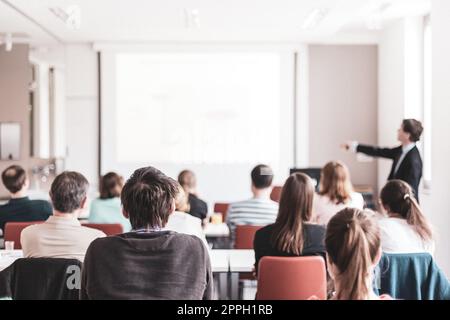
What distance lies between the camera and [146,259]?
2.24 m

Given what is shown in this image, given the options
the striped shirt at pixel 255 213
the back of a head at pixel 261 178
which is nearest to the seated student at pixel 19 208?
the striped shirt at pixel 255 213

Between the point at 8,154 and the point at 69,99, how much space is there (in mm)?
1226

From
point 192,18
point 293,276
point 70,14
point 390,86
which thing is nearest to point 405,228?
point 293,276

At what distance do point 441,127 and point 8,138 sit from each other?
20.7ft

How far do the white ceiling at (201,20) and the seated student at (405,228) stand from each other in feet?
12.3

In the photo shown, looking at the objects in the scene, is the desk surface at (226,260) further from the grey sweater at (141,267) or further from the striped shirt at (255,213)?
the grey sweater at (141,267)

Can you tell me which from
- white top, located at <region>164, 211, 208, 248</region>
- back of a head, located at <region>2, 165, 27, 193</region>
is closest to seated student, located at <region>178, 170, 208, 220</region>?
white top, located at <region>164, 211, 208, 248</region>

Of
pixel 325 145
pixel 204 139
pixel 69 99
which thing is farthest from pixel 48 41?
pixel 325 145

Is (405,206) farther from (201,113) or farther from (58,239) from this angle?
(201,113)

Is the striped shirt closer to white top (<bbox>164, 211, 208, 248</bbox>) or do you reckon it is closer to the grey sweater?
white top (<bbox>164, 211, 208, 248</bbox>)

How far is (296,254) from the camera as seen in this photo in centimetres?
332

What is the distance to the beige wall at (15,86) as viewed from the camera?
9.00m

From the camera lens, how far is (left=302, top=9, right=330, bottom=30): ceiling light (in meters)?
7.36
